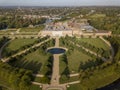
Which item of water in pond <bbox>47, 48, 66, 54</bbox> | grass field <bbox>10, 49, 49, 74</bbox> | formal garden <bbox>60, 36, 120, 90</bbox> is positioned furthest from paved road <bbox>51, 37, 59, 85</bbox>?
water in pond <bbox>47, 48, 66, 54</bbox>

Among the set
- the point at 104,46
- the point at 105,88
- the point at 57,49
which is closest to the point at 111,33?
the point at 104,46

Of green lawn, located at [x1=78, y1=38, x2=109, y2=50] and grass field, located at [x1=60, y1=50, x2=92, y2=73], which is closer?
grass field, located at [x1=60, y1=50, x2=92, y2=73]

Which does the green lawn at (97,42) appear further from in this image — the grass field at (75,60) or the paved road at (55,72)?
the paved road at (55,72)

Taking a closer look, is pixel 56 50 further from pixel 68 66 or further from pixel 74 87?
pixel 74 87

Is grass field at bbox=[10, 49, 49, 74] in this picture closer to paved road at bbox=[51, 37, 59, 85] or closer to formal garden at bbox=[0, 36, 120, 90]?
formal garden at bbox=[0, 36, 120, 90]

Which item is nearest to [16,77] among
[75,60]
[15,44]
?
[75,60]

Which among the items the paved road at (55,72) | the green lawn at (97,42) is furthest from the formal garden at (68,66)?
Result: the paved road at (55,72)
